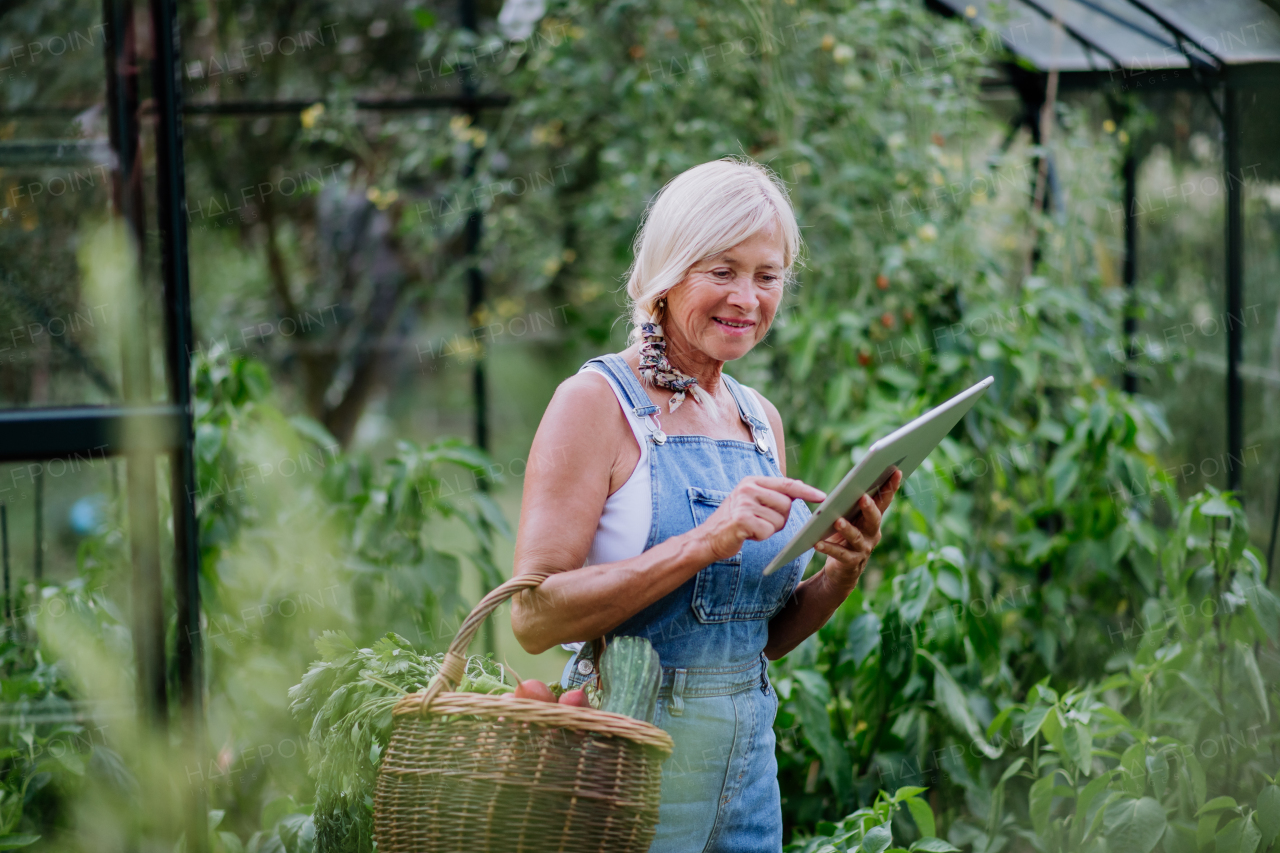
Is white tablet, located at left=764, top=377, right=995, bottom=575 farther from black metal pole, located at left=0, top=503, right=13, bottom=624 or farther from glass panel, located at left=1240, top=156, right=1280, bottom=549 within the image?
glass panel, located at left=1240, top=156, right=1280, bottom=549

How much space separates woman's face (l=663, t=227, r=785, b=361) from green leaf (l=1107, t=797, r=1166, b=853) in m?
1.12

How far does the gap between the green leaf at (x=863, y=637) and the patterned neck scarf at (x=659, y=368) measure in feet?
3.05

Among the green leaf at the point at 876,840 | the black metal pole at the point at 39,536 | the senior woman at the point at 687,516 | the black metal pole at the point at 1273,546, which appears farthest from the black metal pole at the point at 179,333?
the black metal pole at the point at 1273,546

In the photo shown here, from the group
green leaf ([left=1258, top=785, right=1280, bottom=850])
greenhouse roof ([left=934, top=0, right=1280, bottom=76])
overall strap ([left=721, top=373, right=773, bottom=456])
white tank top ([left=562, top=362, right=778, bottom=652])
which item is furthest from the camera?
greenhouse roof ([left=934, top=0, right=1280, bottom=76])

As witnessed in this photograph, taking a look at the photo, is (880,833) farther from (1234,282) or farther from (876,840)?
(1234,282)

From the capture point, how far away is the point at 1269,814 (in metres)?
1.72

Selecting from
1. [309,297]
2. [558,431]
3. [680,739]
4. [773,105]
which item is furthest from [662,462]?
[309,297]

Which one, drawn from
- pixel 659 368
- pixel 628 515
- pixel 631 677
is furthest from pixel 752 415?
pixel 631 677

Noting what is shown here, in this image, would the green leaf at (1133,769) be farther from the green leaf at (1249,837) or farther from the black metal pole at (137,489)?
the black metal pole at (137,489)

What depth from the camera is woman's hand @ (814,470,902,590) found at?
1256mm

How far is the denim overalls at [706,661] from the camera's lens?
1.23 metres

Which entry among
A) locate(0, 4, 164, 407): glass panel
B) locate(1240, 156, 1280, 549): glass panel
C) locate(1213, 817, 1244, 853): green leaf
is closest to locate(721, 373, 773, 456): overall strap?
locate(1213, 817, 1244, 853): green leaf

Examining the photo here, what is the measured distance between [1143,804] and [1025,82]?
274 centimetres

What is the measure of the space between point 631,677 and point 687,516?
0.75 ft
